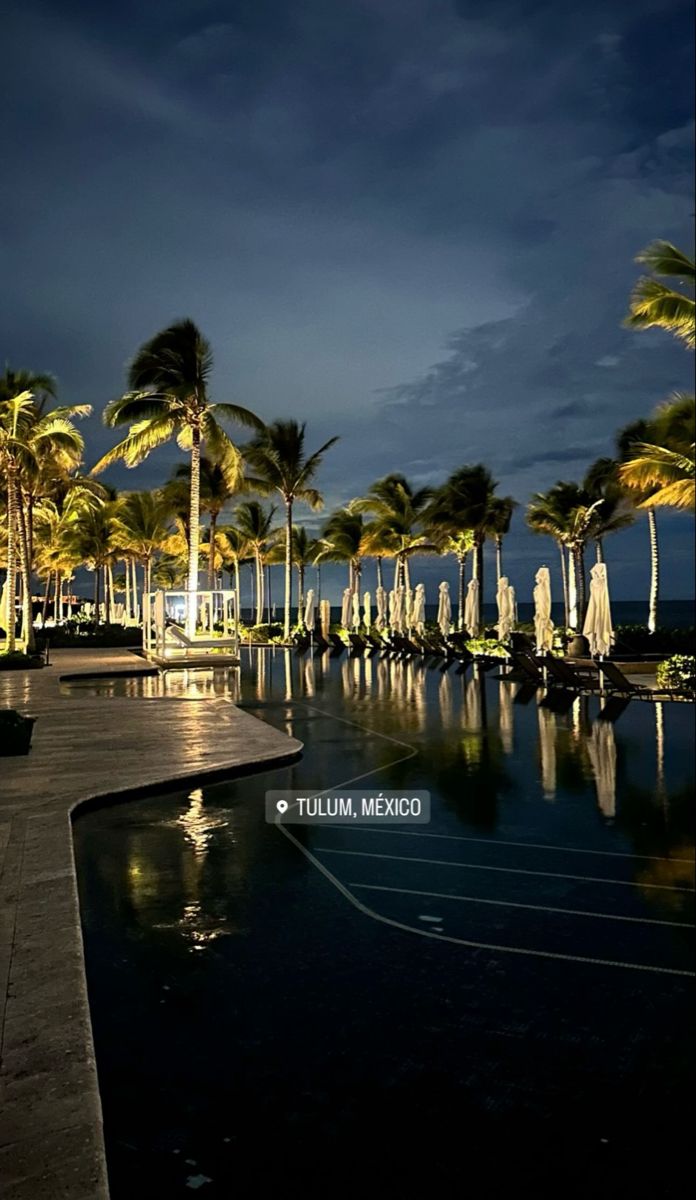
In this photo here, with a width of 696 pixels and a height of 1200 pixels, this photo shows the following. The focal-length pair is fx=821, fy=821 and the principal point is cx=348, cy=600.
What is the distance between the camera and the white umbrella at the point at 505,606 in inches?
934

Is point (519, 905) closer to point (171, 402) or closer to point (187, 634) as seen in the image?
point (187, 634)

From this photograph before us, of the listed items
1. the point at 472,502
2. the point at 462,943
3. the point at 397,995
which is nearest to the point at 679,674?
the point at 462,943

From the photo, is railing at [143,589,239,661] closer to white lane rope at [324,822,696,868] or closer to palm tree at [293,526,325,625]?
white lane rope at [324,822,696,868]

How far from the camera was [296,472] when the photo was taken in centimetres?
3878

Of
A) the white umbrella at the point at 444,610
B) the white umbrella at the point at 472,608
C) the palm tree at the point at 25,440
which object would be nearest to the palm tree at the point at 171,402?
the palm tree at the point at 25,440

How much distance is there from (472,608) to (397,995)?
980 inches

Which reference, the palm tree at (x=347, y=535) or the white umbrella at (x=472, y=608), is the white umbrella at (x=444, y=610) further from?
the palm tree at (x=347, y=535)

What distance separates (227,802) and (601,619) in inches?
433

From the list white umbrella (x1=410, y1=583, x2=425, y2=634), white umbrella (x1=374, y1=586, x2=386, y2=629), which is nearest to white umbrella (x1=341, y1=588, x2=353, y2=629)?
white umbrella (x1=374, y1=586, x2=386, y2=629)

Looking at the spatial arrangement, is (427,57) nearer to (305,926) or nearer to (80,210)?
(305,926)

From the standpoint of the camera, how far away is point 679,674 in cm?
1634

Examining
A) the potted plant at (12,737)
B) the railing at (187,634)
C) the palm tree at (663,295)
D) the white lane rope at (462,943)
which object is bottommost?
the white lane rope at (462,943)

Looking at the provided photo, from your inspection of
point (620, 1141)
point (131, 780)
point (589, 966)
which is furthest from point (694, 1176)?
point (131, 780)

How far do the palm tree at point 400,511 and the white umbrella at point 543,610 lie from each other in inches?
862
